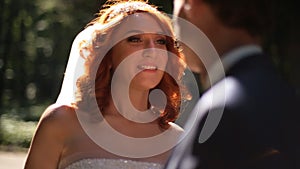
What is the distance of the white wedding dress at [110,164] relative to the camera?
280cm

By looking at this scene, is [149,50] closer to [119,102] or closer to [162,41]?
[162,41]

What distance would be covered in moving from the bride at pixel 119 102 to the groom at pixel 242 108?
120cm

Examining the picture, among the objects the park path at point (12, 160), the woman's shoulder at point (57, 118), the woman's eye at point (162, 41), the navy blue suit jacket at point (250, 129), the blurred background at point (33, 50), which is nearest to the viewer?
the navy blue suit jacket at point (250, 129)

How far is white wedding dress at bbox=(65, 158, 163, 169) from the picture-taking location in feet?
9.20

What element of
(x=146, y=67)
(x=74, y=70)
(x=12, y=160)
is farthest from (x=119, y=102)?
(x=12, y=160)

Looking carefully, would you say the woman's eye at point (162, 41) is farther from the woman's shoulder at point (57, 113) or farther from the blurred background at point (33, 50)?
the blurred background at point (33, 50)

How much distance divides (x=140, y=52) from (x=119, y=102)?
9.4 inches

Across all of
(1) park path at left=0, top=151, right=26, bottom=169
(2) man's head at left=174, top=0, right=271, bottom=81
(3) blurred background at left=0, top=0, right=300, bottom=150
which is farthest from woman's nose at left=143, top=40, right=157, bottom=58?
(3) blurred background at left=0, top=0, right=300, bottom=150

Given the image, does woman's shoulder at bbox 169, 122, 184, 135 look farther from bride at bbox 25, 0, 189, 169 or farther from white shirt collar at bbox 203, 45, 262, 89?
white shirt collar at bbox 203, 45, 262, 89

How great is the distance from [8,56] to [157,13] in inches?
672

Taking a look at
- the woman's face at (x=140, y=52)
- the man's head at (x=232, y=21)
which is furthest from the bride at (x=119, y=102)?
the man's head at (x=232, y=21)

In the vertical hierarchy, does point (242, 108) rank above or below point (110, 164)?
above

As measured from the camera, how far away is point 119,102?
297cm

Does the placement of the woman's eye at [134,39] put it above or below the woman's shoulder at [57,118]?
above
